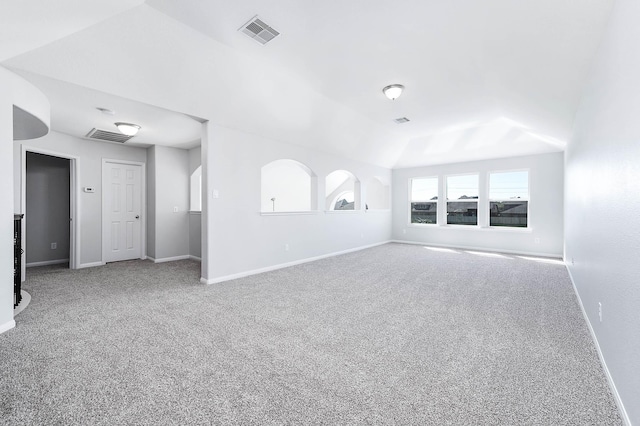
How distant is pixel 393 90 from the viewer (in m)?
3.82

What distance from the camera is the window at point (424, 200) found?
7895mm

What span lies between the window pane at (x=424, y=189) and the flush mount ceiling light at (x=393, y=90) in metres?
4.51

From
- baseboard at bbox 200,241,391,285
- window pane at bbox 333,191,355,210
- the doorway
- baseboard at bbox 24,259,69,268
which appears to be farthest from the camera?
window pane at bbox 333,191,355,210

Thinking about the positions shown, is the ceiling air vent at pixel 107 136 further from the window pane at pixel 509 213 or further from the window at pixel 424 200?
the window pane at pixel 509 213

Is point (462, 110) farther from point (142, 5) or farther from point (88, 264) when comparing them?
point (88, 264)

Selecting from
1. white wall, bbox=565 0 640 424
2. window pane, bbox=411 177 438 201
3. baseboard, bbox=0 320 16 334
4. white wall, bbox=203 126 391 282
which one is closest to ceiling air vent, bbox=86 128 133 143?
white wall, bbox=203 126 391 282

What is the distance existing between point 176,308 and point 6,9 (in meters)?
2.75

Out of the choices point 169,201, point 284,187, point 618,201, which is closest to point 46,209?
point 169,201

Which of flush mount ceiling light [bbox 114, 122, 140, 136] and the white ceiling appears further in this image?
flush mount ceiling light [bbox 114, 122, 140, 136]

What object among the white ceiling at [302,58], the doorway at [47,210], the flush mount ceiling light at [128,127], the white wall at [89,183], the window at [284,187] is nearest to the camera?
the white ceiling at [302,58]

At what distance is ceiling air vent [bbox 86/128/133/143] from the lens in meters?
4.65

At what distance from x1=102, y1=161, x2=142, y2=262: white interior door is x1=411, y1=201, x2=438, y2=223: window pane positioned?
7076mm

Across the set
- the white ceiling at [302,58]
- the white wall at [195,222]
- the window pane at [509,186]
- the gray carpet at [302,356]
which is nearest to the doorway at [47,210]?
the white ceiling at [302,58]

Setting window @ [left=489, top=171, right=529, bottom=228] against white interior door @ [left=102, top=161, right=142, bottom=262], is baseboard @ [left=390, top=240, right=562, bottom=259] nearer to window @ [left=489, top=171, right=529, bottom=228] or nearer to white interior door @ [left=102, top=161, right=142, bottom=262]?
window @ [left=489, top=171, right=529, bottom=228]
